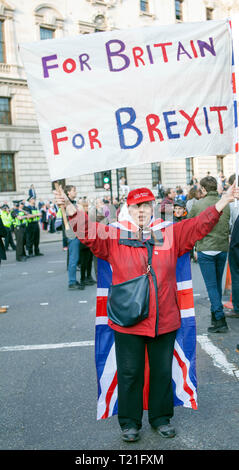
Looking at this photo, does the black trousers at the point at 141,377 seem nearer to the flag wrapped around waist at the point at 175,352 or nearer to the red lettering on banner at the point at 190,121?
the flag wrapped around waist at the point at 175,352

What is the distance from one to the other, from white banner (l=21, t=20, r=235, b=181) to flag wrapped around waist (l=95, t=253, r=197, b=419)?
901 mm

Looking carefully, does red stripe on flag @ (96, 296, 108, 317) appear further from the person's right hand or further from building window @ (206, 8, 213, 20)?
building window @ (206, 8, 213, 20)

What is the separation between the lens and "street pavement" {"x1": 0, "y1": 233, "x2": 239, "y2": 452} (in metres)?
3.23

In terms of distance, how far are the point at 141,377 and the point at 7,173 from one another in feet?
94.1

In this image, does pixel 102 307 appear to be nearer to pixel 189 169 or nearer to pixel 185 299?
pixel 185 299

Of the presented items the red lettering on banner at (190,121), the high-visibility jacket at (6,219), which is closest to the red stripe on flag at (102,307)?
the red lettering on banner at (190,121)

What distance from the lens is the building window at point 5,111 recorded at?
3047 centimetres

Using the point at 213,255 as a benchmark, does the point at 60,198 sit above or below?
above

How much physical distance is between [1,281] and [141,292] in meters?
7.90

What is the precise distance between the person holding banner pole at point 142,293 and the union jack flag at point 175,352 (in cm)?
16

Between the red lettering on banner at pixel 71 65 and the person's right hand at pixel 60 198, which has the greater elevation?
the red lettering on banner at pixel 71 65

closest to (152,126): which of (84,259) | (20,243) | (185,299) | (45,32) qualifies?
(185,299)

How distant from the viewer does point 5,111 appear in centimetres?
3058

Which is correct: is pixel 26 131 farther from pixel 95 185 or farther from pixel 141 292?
pixel 141 292
